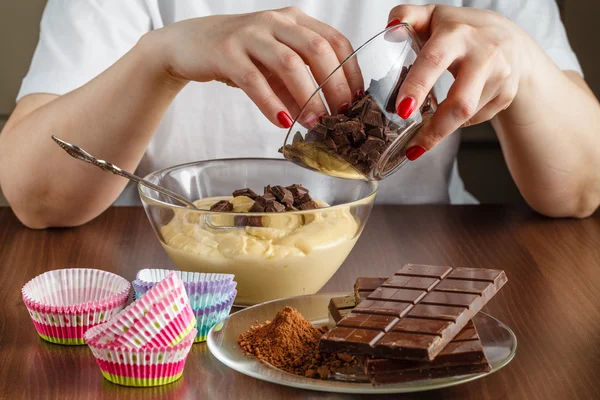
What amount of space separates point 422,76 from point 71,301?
1.52 ft

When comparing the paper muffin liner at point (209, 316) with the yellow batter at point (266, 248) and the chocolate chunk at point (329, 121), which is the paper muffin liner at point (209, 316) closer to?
the yellow batter at point (266, 248)

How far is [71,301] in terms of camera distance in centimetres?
85

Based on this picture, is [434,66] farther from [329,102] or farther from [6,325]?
[6,325]

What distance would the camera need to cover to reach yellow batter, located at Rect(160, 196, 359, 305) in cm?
85

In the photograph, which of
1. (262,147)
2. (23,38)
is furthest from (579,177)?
(23,38)

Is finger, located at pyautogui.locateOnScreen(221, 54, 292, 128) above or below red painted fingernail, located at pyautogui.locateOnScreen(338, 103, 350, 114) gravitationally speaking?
below

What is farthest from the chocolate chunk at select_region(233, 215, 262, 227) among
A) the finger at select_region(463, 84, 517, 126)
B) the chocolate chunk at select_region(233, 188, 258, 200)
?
the finger at select_region(463, 84, 517, 126)

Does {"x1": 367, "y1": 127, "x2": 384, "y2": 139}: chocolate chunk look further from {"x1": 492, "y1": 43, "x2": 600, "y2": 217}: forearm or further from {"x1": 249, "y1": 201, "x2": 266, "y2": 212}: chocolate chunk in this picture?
{"x1": 492, "y1": 43, "x2": 600, "y2": 217}: forearm

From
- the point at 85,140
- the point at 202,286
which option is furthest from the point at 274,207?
the point at 85,140

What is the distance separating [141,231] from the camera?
119cm

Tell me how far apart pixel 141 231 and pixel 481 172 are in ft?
3.91

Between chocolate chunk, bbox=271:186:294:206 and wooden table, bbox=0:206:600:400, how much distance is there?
0.14 m

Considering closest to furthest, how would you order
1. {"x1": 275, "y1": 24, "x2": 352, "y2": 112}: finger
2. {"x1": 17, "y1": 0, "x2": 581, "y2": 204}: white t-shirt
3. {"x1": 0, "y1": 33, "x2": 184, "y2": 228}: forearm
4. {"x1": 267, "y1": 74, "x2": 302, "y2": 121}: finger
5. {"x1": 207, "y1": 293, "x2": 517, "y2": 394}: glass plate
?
1. {"x1": 207, "y1": 293, "x2": 517, "y2": 394}: glass plate
2. {"x1": 275, "y1": 24, "x2": 352, "y2": 112}: finger
3. {"x1": 267, "y1": 74, "x2": 302, "y2": 121}: finger
4. {"x1": 0, "y1": 33, "x2": 184, "y2": 228}: forearm
5. {"x1": 17, "y1": 0, "x2": 581, "y2": 204}: white t-shirt

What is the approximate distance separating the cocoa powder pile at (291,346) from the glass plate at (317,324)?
1 cm
